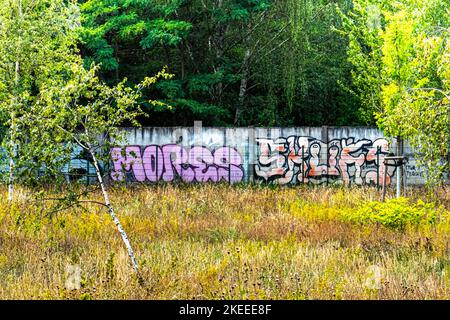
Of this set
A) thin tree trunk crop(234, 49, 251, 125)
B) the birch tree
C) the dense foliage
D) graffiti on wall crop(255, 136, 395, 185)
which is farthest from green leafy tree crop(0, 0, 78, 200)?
thin tree trunk crop(234, 49, 251, 125)

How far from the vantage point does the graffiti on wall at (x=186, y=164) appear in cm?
2070

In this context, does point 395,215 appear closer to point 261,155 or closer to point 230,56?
point 261,155

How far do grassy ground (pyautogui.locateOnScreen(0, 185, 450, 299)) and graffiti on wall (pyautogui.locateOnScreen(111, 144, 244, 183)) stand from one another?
5799mm

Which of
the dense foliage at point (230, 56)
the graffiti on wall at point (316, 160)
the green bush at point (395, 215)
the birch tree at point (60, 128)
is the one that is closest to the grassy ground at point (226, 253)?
the green bush at point (395, 215)

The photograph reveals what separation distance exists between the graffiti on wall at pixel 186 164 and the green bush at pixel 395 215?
8.45 m

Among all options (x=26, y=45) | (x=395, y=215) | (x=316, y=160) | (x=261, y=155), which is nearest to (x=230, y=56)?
(x=261, y=155)

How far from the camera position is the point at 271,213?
13.5 metres

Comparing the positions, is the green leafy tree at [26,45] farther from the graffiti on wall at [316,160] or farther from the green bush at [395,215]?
the green bush at [395,215]

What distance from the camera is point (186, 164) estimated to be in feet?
68.2

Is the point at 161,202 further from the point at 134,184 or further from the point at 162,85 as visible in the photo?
the point at 162,85

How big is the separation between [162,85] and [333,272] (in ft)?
54.4

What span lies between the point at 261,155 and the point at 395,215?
9115 mm

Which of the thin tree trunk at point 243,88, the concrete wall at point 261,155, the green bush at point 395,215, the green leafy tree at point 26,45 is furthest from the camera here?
the thin tree trunk at point 243,88
